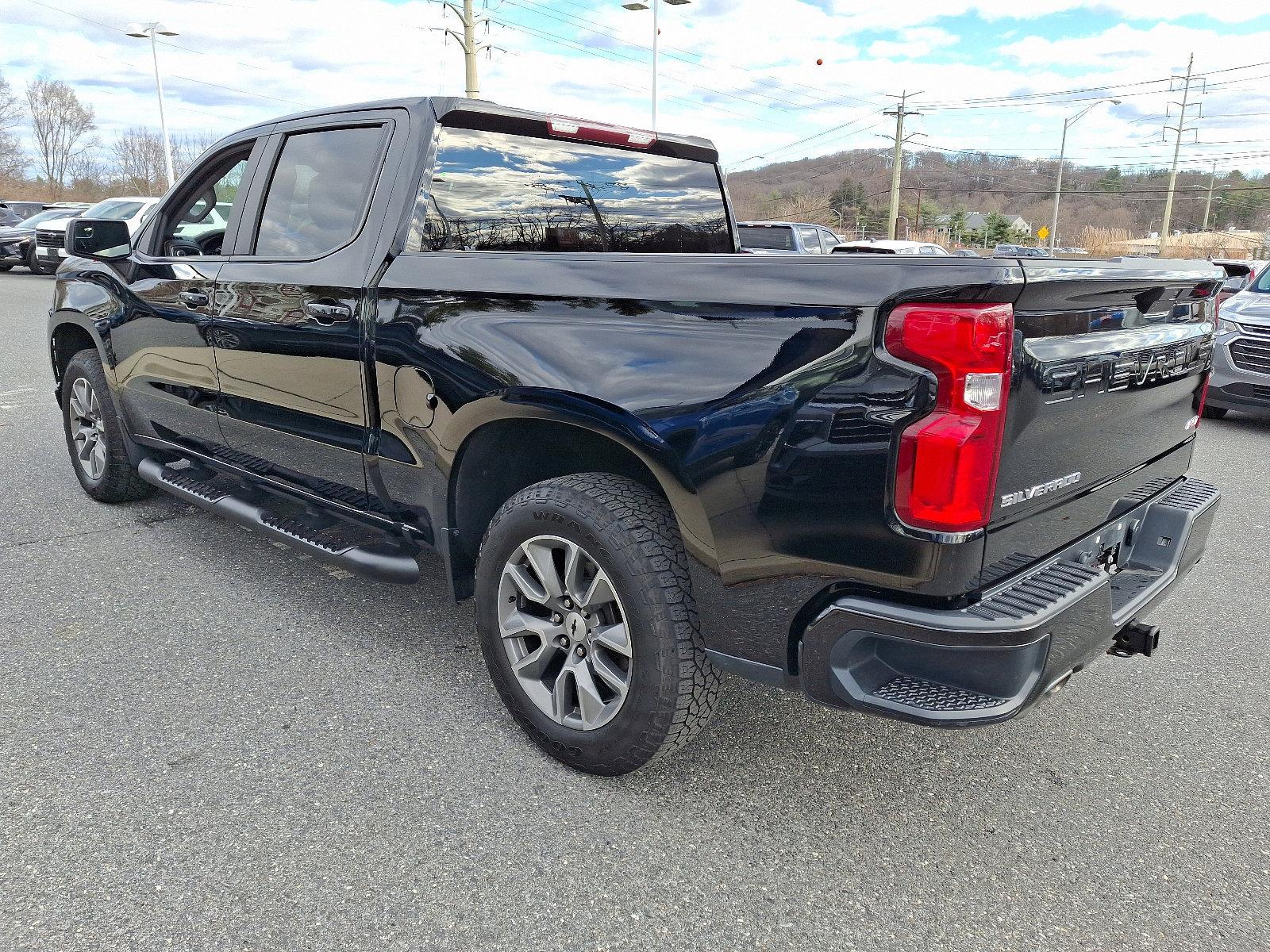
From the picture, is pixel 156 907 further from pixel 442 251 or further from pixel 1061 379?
pixel 1061 379

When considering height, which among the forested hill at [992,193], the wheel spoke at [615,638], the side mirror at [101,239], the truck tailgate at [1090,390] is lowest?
the wheel spoke at [615,638]

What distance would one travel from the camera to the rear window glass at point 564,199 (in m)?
3.22

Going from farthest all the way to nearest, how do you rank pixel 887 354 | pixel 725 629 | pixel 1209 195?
1. pixel 1209 195
2. pixel 725 629
3. pixel 887 354

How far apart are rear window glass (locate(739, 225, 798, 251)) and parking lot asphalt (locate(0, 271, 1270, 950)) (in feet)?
39.0

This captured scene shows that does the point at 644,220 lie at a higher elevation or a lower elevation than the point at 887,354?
higher

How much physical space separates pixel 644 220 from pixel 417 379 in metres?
1.38

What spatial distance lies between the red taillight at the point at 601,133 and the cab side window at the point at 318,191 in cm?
Result: 67

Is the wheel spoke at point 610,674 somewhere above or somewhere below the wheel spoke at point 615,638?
below

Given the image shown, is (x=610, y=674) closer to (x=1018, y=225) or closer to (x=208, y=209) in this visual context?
(x=208, y=209)

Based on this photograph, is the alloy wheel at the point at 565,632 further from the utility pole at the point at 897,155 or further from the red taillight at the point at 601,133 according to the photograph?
the utility pole at the point at 897,155

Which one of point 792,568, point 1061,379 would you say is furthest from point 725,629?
point 1061,379

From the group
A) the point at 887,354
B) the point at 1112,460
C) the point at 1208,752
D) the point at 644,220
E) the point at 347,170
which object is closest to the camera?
the point at 887,354

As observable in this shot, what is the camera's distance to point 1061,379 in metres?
2.16

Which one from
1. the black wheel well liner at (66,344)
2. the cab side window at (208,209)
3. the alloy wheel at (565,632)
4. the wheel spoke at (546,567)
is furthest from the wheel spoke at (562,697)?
the black wheel well liner at (66,344)
